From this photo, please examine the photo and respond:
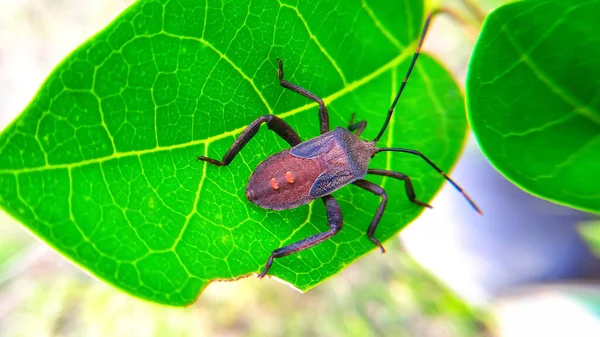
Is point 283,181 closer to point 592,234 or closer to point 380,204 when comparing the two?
point 380,204

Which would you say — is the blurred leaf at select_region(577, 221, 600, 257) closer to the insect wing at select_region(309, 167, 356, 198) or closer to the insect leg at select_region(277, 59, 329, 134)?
the insect wing at select_region(309, 167, 356, 198)

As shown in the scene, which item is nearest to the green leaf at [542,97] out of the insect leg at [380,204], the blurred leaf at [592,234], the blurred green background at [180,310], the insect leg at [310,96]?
the insect leg at [380,204]

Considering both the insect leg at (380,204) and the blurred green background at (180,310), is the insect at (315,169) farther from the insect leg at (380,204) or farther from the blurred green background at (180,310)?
the blurred green background at (180,310)

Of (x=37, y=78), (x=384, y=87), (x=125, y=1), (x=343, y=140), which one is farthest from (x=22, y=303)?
(x=384, y=87)

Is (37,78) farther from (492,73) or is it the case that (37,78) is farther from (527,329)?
(527,329)

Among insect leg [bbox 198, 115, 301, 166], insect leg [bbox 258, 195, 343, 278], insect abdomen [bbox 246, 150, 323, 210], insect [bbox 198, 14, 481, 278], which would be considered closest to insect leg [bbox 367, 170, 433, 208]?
insect [bbox 198, 14, 481, 278]

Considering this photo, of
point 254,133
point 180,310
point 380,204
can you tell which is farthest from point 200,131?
point 180,310
